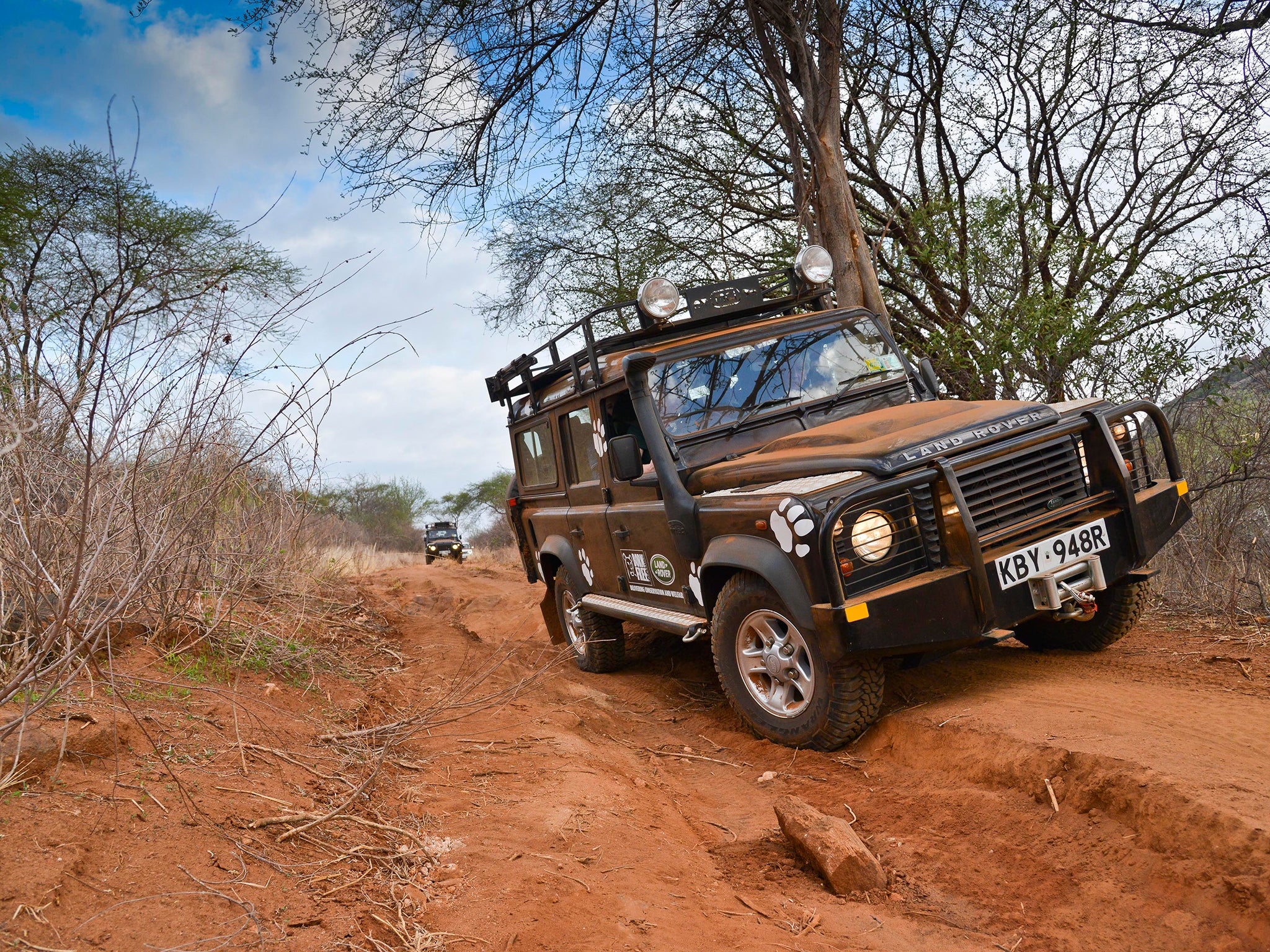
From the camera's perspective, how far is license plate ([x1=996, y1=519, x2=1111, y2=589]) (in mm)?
3893

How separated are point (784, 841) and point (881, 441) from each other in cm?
184

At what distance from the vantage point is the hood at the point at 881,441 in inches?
156

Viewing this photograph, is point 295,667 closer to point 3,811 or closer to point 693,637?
point 693,637

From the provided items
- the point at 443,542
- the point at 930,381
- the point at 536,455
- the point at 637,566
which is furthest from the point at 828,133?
the point at 443,542

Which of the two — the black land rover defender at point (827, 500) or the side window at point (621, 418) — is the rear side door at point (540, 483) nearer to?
the black land rover defender at point (827, 500)

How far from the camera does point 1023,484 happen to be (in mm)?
4098

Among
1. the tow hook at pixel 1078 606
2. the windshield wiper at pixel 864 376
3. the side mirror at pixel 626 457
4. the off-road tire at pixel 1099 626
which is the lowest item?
the off-road tire at pixel 1099 626

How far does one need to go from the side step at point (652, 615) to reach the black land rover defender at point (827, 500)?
20 mm

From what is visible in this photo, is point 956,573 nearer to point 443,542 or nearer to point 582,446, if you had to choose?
point 582,446

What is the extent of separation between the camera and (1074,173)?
11383 millimetres

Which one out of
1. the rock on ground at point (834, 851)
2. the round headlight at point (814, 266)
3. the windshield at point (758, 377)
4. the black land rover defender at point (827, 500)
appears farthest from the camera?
the round headlight at point (814, 266)

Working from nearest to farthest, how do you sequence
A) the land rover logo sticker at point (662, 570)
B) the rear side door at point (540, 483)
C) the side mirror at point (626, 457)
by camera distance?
1. the side mirror at point (626, 457)
2. the land rover logo sticker at point (662, 570)
3. the rear side door at point (540, 483)

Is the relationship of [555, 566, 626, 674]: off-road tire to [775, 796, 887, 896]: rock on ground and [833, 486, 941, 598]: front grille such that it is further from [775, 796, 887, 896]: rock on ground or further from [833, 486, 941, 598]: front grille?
[775, 796, 887, 896]: rock on ground

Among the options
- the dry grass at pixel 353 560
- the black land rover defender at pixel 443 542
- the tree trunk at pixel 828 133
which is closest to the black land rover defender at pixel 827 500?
the tree trunk at pixel 828 133
